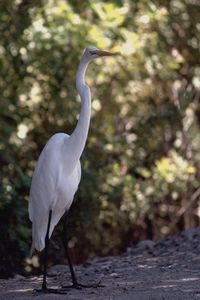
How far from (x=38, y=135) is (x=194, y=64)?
2.78 metres

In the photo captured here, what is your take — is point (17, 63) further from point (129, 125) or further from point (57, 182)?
point (57, 182)

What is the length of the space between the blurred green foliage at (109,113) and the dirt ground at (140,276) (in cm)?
126

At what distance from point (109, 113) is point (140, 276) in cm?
551

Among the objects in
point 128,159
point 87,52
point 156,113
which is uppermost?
point 87,52

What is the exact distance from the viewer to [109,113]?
11523mm

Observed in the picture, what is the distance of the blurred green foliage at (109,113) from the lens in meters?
8.79

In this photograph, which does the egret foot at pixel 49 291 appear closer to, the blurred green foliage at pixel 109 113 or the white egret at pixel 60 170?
the white egret at pixel 60 170

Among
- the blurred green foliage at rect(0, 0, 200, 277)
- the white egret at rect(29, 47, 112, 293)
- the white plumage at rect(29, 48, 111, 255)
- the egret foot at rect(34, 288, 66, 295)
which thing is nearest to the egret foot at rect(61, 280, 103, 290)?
the white egret at rect(29, 47, 112, 293)

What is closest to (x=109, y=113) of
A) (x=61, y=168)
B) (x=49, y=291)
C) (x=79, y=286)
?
(x=61, y=168)

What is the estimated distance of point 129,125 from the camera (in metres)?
11.6

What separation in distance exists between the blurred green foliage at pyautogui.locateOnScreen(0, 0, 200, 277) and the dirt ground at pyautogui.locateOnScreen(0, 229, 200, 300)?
1.26 metres

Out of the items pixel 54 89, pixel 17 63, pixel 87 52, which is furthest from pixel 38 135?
pixel 87 52

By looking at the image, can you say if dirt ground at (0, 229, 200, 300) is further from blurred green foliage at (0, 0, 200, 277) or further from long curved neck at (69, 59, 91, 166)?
blurred green foliage at (0, 0, 200, 277)

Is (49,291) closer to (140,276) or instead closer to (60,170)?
(140,276)
